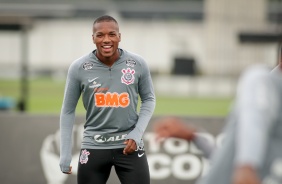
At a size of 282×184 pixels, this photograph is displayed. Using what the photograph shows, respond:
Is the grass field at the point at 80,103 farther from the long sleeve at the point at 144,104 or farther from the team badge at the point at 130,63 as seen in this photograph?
the team badge at the point at 130,63

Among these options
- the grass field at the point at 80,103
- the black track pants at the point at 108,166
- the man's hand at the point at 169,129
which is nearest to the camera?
the man's hand at the point at 169,129

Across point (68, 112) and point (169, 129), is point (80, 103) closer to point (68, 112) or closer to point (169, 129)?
point (68, 112)

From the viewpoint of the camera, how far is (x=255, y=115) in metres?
3.43

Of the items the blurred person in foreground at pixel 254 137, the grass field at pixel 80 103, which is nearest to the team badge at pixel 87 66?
the blurred person in foreground at pixel 254 137

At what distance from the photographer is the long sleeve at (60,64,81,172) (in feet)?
23.0

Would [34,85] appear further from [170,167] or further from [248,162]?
[248,162]

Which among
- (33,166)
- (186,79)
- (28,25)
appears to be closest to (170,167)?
(33,166)

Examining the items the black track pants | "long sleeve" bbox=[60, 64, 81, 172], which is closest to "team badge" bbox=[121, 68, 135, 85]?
"long sleeve" bbox=[60, 64, 81, 172]

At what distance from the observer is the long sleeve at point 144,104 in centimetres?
701

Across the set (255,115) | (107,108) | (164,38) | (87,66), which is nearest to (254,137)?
(255,115)

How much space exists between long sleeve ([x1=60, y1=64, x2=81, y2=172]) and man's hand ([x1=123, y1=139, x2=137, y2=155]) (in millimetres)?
471

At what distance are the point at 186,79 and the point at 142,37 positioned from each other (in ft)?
26.4

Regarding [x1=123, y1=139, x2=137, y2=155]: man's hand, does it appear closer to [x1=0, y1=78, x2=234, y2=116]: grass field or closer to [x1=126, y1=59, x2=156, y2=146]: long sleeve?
[x1=126, y1=59, x2=156, y2=146]: long sleeve

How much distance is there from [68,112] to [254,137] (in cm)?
384
